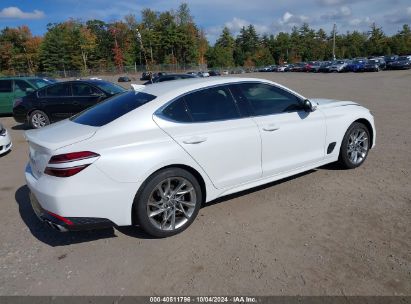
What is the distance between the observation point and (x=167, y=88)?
411 cm

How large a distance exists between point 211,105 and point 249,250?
5.33ft

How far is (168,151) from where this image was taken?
358cm

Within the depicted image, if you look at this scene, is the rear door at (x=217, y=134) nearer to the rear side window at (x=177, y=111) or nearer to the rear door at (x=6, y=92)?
the rear side window at (x=177, y=111)

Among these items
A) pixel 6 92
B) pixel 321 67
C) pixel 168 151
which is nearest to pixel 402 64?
pixel 321 67

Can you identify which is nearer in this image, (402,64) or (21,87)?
(21,87)

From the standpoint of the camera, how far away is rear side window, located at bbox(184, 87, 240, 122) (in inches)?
156

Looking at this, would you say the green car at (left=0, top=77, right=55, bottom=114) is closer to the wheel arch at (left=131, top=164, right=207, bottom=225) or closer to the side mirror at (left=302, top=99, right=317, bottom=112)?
the wheel arch at (left=131, top=164, right=207, bottom=225)

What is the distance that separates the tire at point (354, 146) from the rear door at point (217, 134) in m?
1.72

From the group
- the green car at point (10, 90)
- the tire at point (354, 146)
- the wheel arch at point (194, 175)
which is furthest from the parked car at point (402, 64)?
the wheel arch at point (194, 175)

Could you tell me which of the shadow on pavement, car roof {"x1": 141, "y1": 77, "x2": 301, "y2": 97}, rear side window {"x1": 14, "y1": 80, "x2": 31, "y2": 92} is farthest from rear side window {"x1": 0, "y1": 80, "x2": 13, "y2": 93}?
car roof {"x1": 141, "y1": 77, "x2": 301, "y2": 97}

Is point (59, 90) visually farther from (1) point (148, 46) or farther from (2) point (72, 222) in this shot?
(1) point (148, 46)

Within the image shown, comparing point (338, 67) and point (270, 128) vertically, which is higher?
point (270, 128)

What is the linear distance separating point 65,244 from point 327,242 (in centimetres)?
263

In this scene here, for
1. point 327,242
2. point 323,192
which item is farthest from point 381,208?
point 327,242
